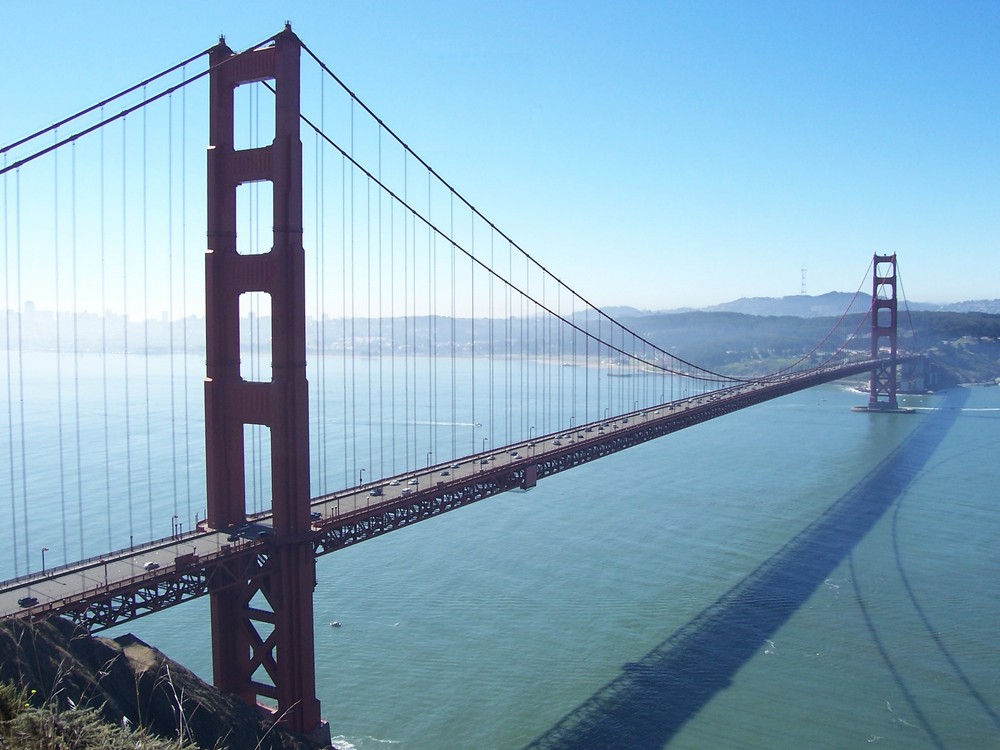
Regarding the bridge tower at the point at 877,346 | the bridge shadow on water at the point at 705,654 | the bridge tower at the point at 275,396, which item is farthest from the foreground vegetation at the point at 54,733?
the bridge tower at the point at 877,346

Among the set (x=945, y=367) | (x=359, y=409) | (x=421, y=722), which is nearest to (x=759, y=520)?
(x=421, y=722)

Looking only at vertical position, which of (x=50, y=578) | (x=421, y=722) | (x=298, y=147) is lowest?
(x=421, y=722)

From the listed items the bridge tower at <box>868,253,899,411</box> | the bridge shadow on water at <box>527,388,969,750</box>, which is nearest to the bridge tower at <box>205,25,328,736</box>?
the bridge shadow on water at <box>527,388,969,750</box>

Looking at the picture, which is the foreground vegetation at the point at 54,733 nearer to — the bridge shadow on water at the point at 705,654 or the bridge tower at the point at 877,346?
the bridge shadow on water at the point at 705,654

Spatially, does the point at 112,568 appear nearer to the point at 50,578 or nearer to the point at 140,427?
the point at 50,578

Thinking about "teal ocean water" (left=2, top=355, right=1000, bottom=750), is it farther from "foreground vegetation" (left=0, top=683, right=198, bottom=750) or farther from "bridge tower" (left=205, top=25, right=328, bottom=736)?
"foreground vegetation" (left=0, top=683, right=198, bottom=750)

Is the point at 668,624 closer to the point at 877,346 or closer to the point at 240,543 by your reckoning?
the point at 240,543
